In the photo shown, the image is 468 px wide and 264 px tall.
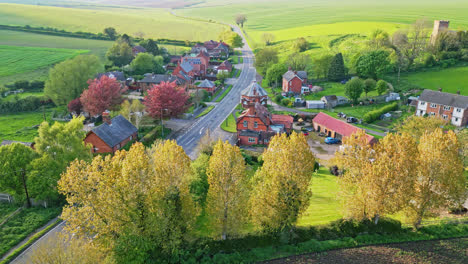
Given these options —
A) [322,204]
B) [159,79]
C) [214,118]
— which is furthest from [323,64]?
[322,204]

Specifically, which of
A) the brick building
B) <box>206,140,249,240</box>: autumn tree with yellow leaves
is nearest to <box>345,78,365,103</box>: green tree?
the brick building

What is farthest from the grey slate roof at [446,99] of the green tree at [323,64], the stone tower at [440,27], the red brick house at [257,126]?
the stone tower at [440,27]

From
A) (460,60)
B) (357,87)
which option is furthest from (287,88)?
(460,60)

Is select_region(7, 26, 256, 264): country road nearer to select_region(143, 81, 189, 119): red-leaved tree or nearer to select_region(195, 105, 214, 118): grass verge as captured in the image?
select_region(195, 105, 214, 118): grass verge

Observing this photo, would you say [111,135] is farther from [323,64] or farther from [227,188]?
[323,64]

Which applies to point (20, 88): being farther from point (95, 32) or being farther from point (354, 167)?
point (354, 167)
